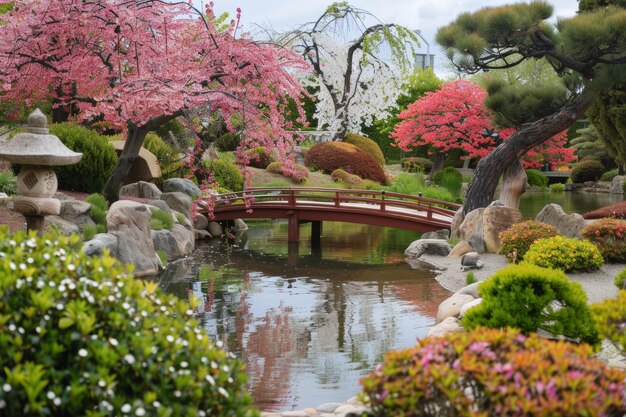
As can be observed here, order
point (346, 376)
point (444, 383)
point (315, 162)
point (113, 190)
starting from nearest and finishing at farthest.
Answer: point (444, 383), point (346, 376), point (113, 190), point (315, 162)

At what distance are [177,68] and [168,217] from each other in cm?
429

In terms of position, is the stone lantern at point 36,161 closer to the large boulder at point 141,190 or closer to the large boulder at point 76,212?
the large boulder at point 76,212

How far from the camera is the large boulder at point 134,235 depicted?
16766mm

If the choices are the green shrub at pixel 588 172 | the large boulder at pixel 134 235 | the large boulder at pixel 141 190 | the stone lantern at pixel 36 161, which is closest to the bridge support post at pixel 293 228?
the large boulder at pixel 141 190

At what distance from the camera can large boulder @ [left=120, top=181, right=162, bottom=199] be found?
22531 mm

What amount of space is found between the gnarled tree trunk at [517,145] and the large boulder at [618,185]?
23.7 metres

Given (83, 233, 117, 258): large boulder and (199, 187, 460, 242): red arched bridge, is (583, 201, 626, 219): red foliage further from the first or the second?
(83, 233, 117, 258): large boulder

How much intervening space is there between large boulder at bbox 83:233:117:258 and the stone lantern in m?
2.21

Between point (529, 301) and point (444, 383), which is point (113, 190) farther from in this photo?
point (444, 383)

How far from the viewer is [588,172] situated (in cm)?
4653

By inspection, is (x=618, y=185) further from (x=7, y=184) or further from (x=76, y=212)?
(x=7, y=184)

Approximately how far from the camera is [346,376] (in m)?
9.65

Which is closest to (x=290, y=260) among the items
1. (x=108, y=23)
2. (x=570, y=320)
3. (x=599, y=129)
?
(x=108, y=23)

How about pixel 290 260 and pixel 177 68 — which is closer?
pixel 177 68
